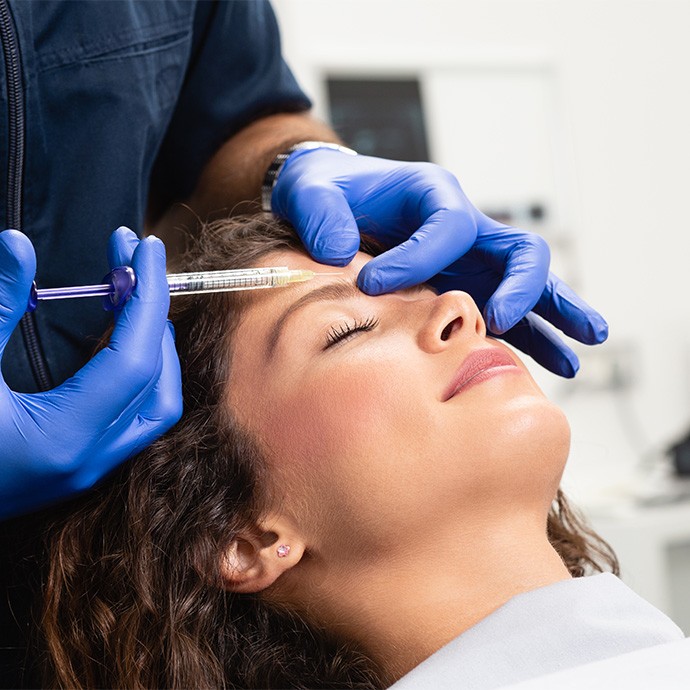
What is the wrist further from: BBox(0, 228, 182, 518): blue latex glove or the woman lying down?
BBox(0, 228, 182, 518): blue latex glove

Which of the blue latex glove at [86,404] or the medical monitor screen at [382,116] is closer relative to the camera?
the blue latex glove at [86,404]

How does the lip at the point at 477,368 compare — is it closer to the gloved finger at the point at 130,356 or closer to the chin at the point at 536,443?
the chin at the point at 536,443

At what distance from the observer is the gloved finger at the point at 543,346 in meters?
1.32

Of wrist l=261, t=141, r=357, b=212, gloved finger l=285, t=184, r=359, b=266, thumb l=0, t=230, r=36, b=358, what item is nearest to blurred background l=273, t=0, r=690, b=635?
wrist l=261, t=141, r=357, b=212

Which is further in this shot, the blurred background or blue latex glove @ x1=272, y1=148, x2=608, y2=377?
the blurred background

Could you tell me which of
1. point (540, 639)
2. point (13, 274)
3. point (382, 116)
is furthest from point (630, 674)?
point (382, 116)

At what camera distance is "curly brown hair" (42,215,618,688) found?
3.78 ft

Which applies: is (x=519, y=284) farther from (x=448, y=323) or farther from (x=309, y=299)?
(x=309, y=299)

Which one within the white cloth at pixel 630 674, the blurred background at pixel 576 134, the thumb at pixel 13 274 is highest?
the thumb at pixel 13 274

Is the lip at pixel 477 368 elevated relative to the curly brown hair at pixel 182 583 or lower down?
elevated

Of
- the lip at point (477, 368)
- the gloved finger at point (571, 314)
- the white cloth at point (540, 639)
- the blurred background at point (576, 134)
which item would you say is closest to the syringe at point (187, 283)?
the lip at point (477, 368)

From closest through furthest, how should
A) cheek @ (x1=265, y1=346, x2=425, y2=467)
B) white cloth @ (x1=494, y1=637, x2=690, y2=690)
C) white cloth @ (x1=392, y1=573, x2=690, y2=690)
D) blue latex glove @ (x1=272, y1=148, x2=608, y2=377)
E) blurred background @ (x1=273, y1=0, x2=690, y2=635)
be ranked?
white cloth @ (x1=494, y1=637, x2=690, y2=690) < white cloth @ (x1=392, y1=573, x2=690, y2=690) < cheek @ (x1=265, y1=346, x2=425, y2=467) < blue latex glove @ (x1=272, y1=148, x2=608, y2=377) < blurred background @ (x1=273, y1=0, x2=690, y2=635)

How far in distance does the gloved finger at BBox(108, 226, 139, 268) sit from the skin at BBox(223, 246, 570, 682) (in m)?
0.20

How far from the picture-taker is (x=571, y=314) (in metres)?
1.29
